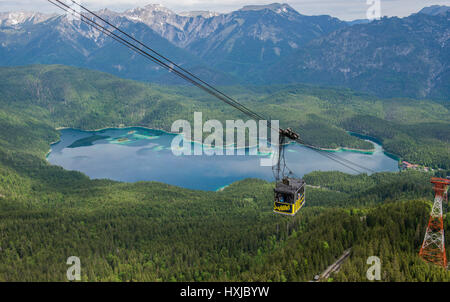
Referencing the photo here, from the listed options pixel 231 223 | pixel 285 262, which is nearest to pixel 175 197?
pixel 231 223

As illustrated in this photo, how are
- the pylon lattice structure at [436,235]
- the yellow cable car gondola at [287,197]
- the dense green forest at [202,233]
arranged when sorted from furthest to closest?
the dense green forest at [202,233] < the pylon lattice structure at [436,235] < the yellow cable car gondola at [287,197]

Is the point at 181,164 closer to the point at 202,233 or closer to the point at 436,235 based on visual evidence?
the point at 202,233

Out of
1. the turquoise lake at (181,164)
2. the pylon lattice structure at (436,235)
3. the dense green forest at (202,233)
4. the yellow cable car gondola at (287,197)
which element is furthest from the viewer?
the turquoise lake at (181,164)

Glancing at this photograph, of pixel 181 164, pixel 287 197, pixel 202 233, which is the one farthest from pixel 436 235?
pixel 181 164

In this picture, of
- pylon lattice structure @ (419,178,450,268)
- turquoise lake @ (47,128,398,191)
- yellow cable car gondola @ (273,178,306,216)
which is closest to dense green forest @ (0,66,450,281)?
pylon lattice structure @ (419,178,450,268)

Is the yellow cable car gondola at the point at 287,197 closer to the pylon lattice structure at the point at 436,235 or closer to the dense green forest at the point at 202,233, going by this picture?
the dense green forest at the point at 202,233

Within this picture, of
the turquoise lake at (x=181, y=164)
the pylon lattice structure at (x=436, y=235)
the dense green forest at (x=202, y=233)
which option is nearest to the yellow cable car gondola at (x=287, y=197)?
the dense green forest at (x=202, y=233)

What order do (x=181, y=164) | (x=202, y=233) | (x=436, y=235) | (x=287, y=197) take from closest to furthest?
(x=287, y=197), (x=436, y=235), (x=202, y=233), (x=181, y=164)

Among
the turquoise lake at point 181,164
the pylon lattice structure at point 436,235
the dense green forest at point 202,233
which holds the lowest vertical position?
the turquoise lake at point 181,164
